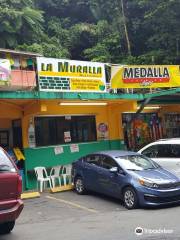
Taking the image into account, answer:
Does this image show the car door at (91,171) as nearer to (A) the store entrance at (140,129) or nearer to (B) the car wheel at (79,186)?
(B) the car wheel at (79,186)

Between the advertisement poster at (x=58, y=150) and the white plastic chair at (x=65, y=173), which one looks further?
the advertisement poster at (x=58, y=150)

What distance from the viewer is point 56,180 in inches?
669

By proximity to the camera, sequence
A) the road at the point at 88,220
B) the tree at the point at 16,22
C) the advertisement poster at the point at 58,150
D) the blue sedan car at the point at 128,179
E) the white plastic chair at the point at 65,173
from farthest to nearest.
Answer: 1. the tree at the point at 16,22
2. the advertisement poster at the point at 58,150
3. the white plastic chair at the point at 65,173
4. the blue sedan car at the point at 128,179
5. the road at the point at 88,220

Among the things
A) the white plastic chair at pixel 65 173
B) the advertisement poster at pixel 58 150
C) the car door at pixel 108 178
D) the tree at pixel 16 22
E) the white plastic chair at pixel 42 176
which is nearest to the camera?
the car door at pixel 108 178

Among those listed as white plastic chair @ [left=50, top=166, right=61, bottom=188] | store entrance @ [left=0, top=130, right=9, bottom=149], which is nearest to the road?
white plastic chair @ [left=50, top=166, right=61, bottom=188]

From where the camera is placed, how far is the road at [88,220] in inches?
339

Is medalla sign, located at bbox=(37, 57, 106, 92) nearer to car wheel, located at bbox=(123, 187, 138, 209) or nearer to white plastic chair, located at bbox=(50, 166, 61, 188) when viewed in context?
white plastic chair, located at bbox=(50, 166, 61, 188)

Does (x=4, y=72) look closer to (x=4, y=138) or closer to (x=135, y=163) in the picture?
(x=4, y=138)

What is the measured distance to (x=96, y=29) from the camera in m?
35.4

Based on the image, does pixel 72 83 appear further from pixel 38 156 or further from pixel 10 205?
pixel 10 205

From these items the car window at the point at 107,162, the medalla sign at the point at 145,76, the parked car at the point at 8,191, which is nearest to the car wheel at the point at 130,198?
the car window at the point at 107,162

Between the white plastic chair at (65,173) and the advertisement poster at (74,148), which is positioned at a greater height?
the advertisement poster at (74,148)

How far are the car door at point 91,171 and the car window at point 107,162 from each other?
0.67 feet

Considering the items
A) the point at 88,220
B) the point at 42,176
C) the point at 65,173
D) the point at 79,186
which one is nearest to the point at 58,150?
the point at 65,173
